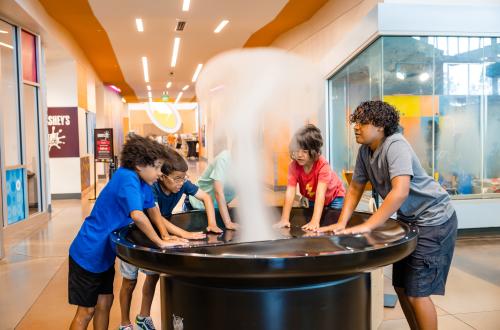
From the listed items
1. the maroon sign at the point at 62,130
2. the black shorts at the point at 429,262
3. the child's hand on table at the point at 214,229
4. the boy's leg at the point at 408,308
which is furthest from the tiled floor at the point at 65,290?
the maroon sign at the point at 62,130

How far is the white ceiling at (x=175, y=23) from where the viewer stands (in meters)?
8.53

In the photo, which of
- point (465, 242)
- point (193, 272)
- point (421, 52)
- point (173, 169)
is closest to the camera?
point (193, 272)

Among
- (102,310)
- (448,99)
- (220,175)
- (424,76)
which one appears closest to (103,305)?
(102,310)

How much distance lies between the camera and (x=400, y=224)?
2387 mm

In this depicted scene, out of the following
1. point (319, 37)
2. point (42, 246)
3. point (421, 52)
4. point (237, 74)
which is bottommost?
point (42, 246)

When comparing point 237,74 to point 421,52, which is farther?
point 421,52

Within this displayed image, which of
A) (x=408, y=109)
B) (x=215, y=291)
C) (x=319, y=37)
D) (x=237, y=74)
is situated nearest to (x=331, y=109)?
(x=319, y=37)

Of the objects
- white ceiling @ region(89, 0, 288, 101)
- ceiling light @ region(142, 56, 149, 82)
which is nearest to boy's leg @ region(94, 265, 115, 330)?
white ceiling @ region(89, 0, 288, 101)

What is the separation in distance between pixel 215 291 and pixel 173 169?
867 millimetres

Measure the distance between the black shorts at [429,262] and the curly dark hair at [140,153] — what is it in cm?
130

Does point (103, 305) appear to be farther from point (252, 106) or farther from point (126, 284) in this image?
point (252, 106)

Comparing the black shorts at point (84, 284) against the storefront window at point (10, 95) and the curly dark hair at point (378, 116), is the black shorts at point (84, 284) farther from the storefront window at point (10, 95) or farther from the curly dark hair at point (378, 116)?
the storefront window at point (10, 95)

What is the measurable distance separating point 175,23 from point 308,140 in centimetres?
778

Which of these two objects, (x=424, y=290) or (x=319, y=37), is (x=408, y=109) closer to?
(x=319, y=37)
